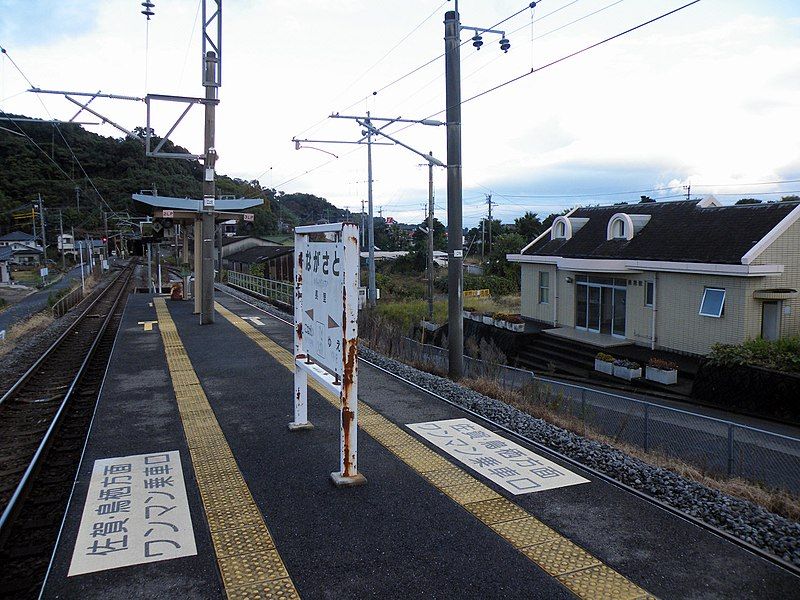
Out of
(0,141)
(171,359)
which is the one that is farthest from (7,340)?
(0,141)

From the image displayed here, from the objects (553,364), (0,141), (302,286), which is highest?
(0,141)

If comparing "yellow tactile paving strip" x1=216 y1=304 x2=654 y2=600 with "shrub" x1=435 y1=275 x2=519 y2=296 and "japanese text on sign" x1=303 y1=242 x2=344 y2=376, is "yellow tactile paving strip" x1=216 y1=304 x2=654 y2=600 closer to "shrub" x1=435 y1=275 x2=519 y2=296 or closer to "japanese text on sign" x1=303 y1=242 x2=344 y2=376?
"japanese text on sign" x1=303 y1=242 x2=344 y2=376

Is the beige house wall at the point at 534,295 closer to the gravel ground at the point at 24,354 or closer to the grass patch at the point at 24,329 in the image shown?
the gravel ground at the point at 24,354

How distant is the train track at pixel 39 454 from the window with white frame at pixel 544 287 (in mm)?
14419

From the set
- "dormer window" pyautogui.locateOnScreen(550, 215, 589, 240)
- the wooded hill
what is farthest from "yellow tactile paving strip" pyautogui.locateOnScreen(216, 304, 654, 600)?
the wooded hill

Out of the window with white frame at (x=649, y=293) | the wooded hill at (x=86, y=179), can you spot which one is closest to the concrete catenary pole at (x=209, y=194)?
the window with white frame at (x=649, y=293)

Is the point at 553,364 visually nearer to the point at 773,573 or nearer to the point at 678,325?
the point at 678,325

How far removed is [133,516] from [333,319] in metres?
2.24

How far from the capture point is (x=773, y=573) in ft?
13.7

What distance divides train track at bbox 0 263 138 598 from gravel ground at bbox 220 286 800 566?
15.3ft

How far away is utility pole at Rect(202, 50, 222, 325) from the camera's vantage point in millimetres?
16500

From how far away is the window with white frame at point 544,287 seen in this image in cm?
2308

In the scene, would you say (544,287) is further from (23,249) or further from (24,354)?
(23,249)

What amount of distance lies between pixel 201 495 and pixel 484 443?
9.65 feet
